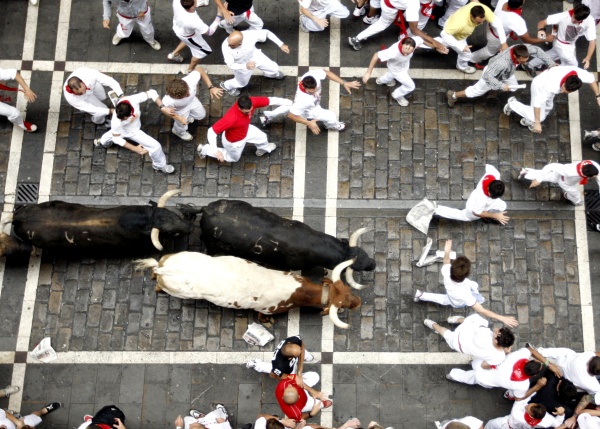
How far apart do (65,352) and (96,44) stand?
6.48 m

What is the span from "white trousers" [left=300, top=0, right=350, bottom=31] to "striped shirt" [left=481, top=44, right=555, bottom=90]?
127 inches

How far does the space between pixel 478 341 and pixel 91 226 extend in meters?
6.86

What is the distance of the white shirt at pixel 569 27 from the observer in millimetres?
11773

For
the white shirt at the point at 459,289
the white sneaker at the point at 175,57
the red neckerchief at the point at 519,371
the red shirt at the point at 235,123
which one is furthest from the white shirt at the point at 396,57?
the red neckerchief at the point at 519,371

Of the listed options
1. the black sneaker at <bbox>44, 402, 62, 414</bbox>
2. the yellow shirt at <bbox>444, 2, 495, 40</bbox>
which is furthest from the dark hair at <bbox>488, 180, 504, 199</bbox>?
the black sneaker at <bbox>44, 402, 62, 414</bbox>

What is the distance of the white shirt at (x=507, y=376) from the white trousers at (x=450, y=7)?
7.09m

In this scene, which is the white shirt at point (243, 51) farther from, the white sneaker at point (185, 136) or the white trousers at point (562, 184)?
the white trousers at point (562, 184)

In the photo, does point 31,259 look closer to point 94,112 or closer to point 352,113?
point 94,112

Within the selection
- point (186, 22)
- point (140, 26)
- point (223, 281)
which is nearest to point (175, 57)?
point (140, 26)

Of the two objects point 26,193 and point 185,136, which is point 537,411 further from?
point 26,193

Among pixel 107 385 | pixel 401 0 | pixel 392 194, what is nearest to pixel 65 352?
pixel 107 385

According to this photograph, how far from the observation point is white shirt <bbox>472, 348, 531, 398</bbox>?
10.0 m

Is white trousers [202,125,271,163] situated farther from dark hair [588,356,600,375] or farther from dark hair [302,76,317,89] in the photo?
dark hair [588,356,600,375]

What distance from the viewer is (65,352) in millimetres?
11430
